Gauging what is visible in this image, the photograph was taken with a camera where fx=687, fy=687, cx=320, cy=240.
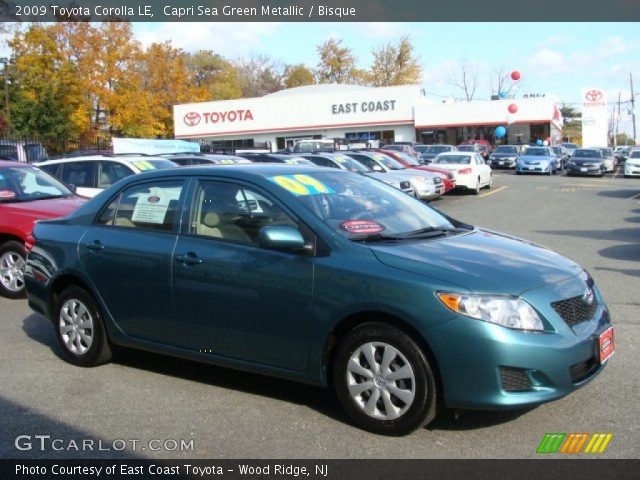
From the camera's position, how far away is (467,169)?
78.0 feet

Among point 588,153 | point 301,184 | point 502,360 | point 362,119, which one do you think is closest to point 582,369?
point 502,360

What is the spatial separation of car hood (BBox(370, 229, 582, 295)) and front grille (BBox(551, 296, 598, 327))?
16 cm

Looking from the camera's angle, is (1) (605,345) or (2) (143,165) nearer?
(1) (605,345)

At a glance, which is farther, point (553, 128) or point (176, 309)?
point (553, 128)

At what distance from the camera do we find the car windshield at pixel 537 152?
3591 cm

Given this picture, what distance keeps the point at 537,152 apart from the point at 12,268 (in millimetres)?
31969

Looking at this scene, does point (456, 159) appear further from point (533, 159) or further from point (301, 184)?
point (301, 184)

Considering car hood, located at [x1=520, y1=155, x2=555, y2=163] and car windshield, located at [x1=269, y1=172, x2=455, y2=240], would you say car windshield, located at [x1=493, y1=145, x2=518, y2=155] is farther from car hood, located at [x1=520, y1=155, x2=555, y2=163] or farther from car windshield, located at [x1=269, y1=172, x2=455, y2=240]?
car windshield, located at [x1=269, y1=172, x2=455, y2=240]

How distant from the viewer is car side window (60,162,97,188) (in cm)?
1171

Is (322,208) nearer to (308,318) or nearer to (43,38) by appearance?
(308,318)

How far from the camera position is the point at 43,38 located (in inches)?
1507

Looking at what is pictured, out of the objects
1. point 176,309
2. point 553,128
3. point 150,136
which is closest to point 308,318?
point 176,309

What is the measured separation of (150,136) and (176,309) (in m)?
41.8

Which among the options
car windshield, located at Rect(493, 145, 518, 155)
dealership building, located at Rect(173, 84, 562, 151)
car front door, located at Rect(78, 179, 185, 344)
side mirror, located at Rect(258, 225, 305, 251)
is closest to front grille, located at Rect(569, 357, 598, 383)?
side mirror, located at Rect(258, 225, 305, 251)
